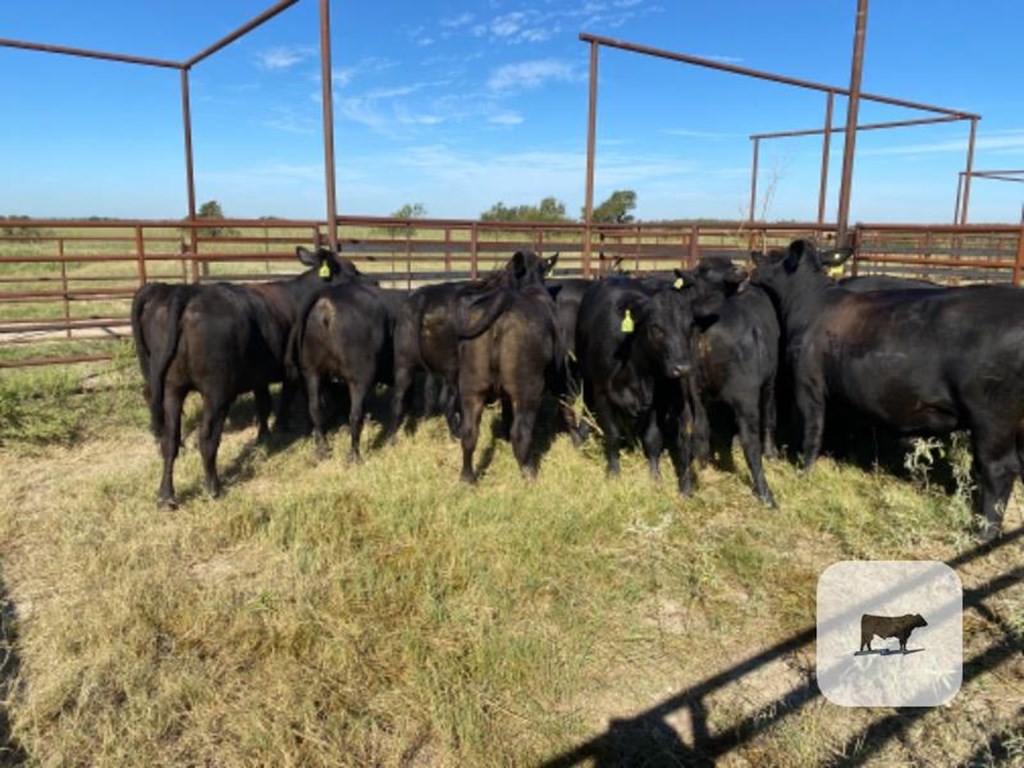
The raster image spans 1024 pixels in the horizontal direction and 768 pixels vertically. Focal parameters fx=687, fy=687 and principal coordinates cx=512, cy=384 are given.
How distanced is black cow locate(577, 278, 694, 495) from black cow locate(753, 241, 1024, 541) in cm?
112

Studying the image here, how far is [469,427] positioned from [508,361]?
1.92 feet

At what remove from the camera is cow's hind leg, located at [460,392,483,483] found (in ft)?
16.9

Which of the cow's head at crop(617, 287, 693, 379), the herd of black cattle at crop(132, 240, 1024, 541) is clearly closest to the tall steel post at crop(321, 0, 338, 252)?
the herd of black cattle at crop(132, 240, 1024, 541)

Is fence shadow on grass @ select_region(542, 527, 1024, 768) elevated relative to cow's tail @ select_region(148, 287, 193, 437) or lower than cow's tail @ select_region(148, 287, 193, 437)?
lower

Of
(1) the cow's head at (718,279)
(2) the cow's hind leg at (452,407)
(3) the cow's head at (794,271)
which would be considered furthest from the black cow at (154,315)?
(3) the cow's head at (794,271)

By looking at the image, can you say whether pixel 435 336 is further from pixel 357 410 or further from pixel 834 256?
pixel 834 256

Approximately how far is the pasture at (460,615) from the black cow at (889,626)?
9.5 inches

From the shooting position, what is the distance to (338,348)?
18.5ft

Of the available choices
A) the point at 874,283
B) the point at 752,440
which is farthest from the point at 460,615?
the point at 874,283

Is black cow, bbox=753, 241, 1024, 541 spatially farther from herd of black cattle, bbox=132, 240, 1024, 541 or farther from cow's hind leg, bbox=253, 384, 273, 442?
cow's hind leg, bbox=253, 384, 273, 442

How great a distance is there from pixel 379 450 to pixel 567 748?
3.74m

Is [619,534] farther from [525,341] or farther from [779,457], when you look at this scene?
[779,457]

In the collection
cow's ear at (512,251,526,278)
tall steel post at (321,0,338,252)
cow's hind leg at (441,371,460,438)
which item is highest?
tall steel post at (321,0,338,252)

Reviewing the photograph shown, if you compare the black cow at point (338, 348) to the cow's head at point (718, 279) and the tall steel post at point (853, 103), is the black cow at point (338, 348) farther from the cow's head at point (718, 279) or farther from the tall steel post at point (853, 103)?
the tall steel post at point (853, 103)
